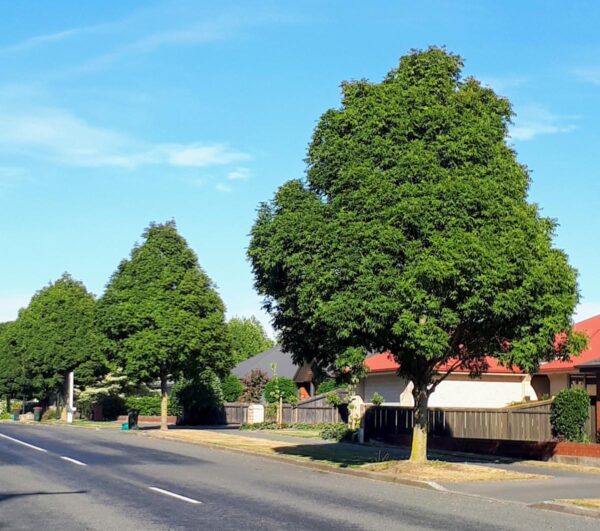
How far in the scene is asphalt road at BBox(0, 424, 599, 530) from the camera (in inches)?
515

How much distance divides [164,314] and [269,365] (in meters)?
28.1

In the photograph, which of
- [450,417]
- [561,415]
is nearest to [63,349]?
[450,417]

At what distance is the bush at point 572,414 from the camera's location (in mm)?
25509

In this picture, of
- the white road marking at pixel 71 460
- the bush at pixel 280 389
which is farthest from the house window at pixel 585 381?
the bush at pixel 280 389

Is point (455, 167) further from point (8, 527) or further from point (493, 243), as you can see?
point (8, 527)

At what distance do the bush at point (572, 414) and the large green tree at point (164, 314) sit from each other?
2071 cm

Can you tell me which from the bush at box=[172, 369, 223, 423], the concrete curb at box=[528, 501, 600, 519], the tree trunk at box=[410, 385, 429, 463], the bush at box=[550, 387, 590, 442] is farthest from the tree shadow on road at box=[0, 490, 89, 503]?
the bush at box=[172, 369, 223, 423]

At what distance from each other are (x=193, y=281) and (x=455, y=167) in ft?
80.9

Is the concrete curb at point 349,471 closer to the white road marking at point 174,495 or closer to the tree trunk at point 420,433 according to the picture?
the tree trunk at point 420,433

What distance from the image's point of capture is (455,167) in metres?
21.2

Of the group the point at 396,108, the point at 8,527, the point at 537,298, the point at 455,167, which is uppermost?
the point at 396,108

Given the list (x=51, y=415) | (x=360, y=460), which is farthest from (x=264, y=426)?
(x=51, y=415)

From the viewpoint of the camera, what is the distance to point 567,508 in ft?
49.7

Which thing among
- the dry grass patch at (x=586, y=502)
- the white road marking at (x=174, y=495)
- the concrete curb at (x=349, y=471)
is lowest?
the white road marking at (x=174, y=495)
